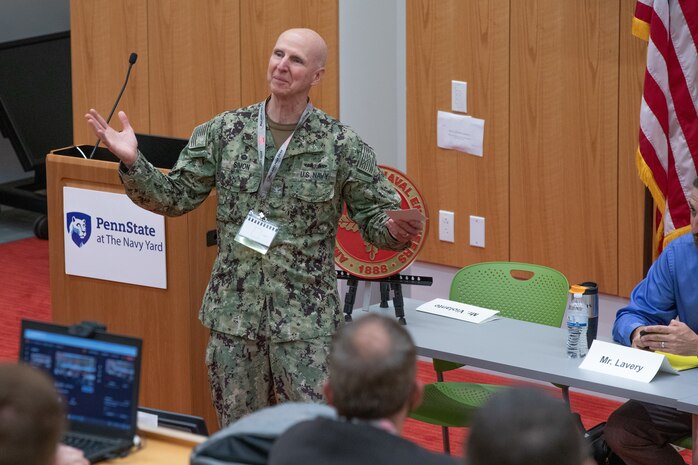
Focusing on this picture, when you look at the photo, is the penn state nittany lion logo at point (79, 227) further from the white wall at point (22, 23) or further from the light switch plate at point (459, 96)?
the white wall at point (22, 23)

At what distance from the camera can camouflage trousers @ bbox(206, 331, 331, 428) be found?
4379 mm

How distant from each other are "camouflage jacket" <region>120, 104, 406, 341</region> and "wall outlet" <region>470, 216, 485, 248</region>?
90.5 inches

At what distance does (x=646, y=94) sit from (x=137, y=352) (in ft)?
11.1

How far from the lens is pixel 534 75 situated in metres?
6.35

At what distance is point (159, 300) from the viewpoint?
492cm

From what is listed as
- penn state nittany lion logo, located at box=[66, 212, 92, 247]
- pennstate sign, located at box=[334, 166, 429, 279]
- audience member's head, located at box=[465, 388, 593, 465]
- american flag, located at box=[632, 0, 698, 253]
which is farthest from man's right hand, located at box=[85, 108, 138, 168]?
american flag, located at box=[632, 0, 698, 253]

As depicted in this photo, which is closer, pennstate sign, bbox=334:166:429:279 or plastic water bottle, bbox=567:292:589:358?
plastic water bottle, bbox=567:292:589:358

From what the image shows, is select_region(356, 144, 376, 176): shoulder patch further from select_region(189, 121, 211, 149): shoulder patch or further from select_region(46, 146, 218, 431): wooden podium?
select_region(46, 146, 218, 431): wooden podium

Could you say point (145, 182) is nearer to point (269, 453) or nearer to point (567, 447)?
Result: point (269, 453)

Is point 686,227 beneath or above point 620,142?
beneath

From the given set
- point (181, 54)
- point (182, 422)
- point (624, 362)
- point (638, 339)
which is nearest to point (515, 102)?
point (181, 54)

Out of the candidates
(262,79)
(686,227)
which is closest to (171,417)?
(686,227)

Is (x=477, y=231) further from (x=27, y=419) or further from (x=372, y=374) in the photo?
(x=27, y=419)

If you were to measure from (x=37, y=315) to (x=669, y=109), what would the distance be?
4.06 meters
